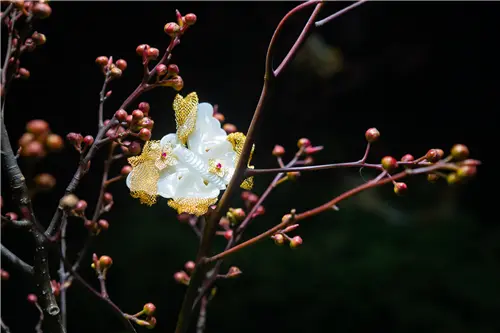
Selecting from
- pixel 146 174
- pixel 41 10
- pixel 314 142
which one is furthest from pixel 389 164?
pixel 314 142

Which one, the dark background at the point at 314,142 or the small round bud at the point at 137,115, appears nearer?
the small round bud at the point at 137,115

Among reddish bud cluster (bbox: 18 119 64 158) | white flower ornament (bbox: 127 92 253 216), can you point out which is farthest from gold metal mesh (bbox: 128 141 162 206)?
reddish bud cluster (bbox: 18 119 64 158)

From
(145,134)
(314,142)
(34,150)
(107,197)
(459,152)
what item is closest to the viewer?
(34,150)

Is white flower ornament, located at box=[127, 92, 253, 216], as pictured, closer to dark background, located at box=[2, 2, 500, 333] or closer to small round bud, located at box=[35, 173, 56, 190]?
small round bud, located at box=[35, 173, 56, 190]

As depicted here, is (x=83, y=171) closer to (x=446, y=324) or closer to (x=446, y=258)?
(x=446, y=324)

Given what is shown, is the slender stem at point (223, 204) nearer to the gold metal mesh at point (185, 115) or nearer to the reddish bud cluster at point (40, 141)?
the gold metal mesh at point (185, 115)

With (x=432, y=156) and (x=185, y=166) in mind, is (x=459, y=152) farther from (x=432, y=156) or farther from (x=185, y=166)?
(x=185, y=166)

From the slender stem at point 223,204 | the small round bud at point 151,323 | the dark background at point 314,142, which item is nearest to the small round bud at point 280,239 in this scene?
the slender stem at point 223,204
